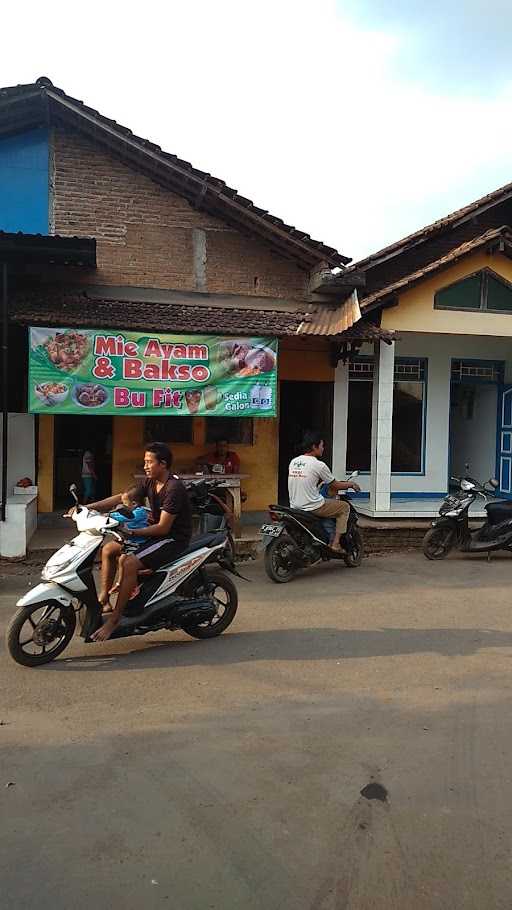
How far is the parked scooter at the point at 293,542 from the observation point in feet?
25.8

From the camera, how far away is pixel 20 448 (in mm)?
9992

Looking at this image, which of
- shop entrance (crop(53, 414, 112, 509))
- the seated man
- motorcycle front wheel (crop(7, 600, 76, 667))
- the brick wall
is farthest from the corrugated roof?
motorcycle front wheel (crop(7, 600, 76, 667))

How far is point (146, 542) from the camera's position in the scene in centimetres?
540

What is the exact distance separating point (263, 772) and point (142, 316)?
23.6 feet

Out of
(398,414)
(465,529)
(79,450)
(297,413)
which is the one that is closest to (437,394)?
(398,414)

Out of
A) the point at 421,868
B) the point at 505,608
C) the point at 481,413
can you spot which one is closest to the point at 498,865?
the point at 421,868

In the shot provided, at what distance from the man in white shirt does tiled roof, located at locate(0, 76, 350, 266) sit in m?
3.89

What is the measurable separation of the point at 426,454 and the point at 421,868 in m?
10.4

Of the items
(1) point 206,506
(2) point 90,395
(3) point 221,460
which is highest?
(2) point 90,395

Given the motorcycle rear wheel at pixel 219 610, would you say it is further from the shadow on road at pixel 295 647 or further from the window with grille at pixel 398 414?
the window with grille at pixel 398 414

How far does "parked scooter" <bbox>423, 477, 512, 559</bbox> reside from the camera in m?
9.22

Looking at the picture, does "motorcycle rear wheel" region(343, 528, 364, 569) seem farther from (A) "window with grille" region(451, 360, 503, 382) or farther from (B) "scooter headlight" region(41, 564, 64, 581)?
(A) "window with grille" region(451, 360, 503, 382)

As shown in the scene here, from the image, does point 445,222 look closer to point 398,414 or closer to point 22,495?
point 398,414

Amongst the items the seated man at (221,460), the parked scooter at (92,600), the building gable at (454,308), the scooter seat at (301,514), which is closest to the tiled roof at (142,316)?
the building gable at (454,308)
